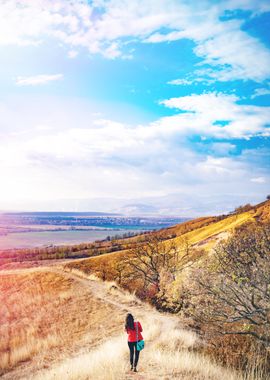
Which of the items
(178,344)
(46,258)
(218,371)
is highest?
(218,371)

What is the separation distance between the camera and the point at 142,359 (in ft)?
47.6

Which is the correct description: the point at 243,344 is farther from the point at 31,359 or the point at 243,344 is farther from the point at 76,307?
the point at 76,307

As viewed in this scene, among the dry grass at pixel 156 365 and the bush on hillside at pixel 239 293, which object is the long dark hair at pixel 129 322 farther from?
the bush on hillside at pixel 239 293

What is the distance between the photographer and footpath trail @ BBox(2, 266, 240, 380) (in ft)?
39.7

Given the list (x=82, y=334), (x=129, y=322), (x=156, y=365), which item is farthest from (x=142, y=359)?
(x=82, y=334)

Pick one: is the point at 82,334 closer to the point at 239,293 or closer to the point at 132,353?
the point at 132,353

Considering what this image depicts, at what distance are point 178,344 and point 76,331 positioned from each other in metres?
11.9

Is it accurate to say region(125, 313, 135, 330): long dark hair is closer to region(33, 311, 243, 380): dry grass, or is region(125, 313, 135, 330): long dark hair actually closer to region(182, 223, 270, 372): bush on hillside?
region(33, 311, 243, 380): dry grass

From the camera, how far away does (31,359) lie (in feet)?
70.6

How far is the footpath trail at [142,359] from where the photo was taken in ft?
39.7

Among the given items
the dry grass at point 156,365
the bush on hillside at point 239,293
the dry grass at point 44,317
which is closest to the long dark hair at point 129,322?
the dry grass at point 156,365

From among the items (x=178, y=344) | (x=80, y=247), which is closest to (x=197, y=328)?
(x=178, y=344)

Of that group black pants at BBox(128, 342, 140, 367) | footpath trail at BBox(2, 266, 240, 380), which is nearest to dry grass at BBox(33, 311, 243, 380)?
footpath trail at BBox(2, 266, 240, 380)

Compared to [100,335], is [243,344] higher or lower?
higher
